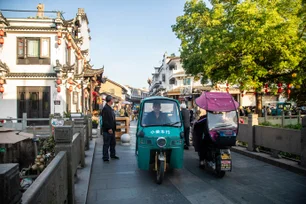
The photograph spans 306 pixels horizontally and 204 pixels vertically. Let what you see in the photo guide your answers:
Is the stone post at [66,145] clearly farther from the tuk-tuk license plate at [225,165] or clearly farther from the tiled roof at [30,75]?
the tiled roof at [30,75]

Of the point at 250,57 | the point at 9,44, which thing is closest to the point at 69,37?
the point at 9,44

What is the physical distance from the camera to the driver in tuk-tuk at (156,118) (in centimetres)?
669

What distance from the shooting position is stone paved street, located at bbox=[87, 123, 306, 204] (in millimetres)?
5023

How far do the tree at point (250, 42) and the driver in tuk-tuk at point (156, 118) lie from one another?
9460mm

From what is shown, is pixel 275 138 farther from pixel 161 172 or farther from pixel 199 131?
pixel 161 172

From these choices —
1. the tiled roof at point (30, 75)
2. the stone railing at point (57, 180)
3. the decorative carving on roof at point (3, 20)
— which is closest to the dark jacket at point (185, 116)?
the stone railing at point (57, 180)

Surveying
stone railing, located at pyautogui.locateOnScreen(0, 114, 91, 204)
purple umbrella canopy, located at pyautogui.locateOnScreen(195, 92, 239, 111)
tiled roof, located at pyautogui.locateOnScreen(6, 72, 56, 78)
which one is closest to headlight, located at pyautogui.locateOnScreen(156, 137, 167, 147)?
purple umbrella canopy, located at pyautogui.locateOnScreen(195, 92, 239, 111)

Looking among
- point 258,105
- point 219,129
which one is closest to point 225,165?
point 219,129

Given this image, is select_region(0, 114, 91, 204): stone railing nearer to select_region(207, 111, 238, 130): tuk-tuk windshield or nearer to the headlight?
the headlight

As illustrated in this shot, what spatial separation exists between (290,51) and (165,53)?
43931 millimetres

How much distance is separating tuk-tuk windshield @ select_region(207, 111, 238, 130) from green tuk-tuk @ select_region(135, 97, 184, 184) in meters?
0.80

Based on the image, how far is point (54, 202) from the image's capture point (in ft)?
9.50

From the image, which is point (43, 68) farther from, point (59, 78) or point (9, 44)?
point (9, 44)

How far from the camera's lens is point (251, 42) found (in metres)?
14.2
